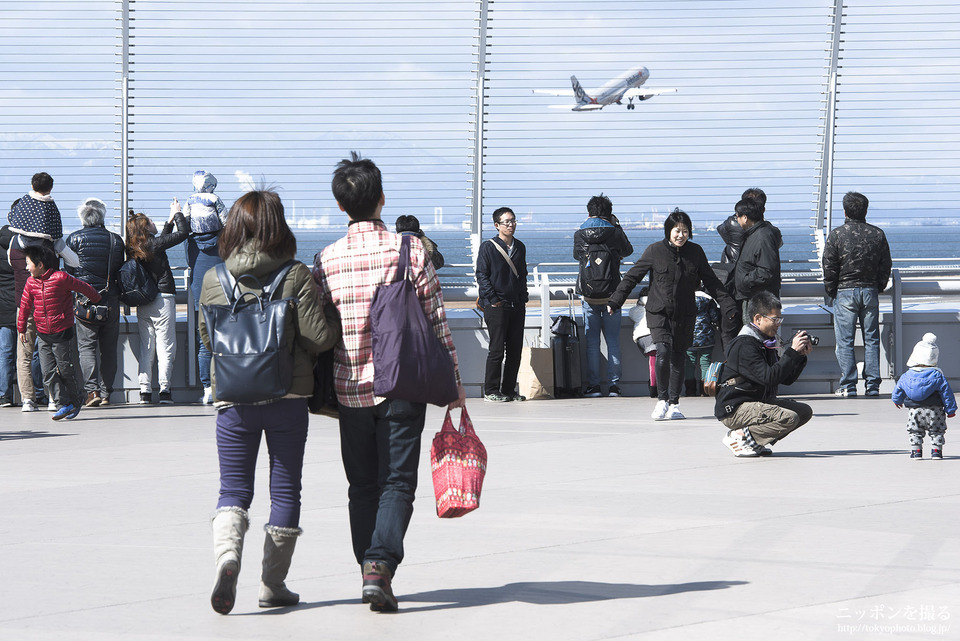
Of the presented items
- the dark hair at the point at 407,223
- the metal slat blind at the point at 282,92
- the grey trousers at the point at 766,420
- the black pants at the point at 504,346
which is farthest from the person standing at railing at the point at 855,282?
the grey trousers at the point at 766,420

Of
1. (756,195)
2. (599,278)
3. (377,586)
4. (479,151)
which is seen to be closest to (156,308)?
(479,151)

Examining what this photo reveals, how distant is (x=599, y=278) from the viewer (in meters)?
12.6

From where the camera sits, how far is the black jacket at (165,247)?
38.9 ft

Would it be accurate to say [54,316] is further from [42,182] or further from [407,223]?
[407,223]

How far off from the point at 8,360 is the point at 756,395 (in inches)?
286

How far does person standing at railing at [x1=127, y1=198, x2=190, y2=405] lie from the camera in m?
12.0

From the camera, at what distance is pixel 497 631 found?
438 cm

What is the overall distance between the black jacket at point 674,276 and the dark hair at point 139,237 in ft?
14.9

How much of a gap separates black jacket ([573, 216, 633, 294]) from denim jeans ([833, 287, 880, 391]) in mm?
2122

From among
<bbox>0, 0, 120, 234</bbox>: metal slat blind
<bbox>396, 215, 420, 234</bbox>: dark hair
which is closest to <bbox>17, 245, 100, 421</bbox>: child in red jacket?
<bbox>0, 0, 120, 234</bbox>: metal slat blind

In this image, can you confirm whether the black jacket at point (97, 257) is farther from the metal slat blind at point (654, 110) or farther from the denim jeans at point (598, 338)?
the denim jeans at point (598, 338)

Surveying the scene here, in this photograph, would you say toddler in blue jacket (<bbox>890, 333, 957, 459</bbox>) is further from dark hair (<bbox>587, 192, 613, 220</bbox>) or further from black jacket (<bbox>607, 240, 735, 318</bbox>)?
dark hair (<bbox>587, 192, 613, 220</bbox>)

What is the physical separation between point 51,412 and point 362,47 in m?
4.62

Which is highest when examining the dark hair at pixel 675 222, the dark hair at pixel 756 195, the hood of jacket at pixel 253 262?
the dark hair at pixel 756 195
